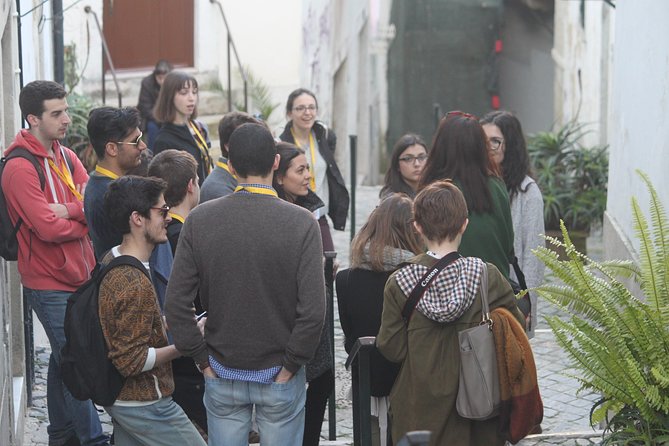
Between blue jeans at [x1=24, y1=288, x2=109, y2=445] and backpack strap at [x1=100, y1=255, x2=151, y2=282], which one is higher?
backpack strap at [x1=100, y1=255, x2=151, y2=282]

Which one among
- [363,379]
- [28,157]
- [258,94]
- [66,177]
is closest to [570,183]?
[258,94]

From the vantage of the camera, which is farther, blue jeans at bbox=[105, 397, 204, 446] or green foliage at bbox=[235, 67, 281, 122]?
green foliage at bbox=[235, 67, 281, 122]

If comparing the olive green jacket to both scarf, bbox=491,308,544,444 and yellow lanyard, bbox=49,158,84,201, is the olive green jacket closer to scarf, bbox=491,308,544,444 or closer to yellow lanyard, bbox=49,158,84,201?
scarf, bbox=491,308,544,444

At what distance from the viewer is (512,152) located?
6742 mm

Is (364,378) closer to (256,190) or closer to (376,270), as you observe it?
(376,270)

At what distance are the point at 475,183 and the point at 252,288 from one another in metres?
1.53

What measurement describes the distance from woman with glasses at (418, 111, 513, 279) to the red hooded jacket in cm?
175

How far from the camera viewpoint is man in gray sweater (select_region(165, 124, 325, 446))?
15.3ft

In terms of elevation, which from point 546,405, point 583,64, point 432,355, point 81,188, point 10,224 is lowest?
point 546,405

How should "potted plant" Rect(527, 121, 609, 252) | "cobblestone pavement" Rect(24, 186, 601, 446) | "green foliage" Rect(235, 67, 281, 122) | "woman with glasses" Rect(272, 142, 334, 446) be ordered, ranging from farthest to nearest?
"green foliage" Rect(235, 67, 281, 122)
"potted plant" Rect(527, 121, 609, 252)
"cobblestone pavement" Rect(24, 186, 601, 446)
"woman with glasses" Rect(272, 142, 334, 446)

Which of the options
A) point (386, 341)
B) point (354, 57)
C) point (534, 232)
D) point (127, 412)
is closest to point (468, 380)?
point (386, 341)

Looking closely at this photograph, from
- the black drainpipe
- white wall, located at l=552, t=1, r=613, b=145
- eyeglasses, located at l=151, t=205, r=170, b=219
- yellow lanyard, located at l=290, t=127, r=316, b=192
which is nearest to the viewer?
eyeglasses, located at l=151, t=205, r=170, b=219

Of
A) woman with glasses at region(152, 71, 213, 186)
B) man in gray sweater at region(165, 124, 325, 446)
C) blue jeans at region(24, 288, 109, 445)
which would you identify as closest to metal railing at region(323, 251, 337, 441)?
blue jeans at region(24, 288, 109, 445)

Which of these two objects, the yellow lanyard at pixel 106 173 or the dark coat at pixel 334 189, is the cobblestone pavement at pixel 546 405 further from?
the yellow lanyard at pixel 106 173
